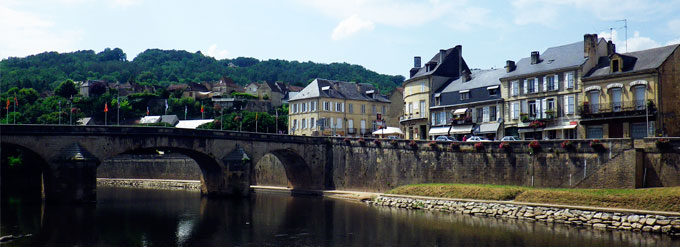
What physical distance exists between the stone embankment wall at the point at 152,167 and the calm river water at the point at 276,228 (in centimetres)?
2363

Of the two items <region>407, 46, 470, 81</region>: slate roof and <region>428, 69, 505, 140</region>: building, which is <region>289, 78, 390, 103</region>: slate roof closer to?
<region>407, 46, 470, 81</region>: slate roof

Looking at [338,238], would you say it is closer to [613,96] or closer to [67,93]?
[613,96]

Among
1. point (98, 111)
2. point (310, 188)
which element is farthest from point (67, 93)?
point (310, 188)

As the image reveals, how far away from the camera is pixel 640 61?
142ft

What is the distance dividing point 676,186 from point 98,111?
330 ft

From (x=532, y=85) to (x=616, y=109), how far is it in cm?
838

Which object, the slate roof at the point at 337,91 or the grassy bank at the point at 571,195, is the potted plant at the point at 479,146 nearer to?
the grassy bank at the point at 571,195

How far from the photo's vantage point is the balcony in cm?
4128

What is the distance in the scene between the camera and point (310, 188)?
60219 mm

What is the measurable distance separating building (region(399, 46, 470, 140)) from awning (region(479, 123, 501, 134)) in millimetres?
7428

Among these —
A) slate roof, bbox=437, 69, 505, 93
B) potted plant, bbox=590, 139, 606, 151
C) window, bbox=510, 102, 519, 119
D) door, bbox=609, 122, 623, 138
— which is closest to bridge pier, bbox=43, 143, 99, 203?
slate roof, bbox=437, 69, 505, 93

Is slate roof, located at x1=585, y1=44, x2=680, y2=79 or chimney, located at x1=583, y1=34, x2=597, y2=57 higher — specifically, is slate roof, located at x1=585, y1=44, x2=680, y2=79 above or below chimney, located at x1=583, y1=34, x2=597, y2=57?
below

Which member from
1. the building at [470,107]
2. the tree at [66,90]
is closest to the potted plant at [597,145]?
the building at [470,107]

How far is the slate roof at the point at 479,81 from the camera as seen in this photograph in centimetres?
5522
